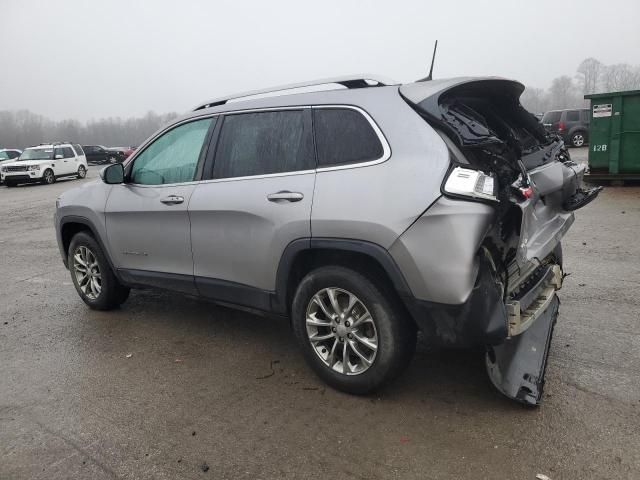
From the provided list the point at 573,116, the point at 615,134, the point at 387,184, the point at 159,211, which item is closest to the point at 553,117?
the point at 573,116

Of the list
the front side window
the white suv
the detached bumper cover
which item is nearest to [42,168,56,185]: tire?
the white suv

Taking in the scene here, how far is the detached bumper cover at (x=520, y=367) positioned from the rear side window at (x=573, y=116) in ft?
76.8

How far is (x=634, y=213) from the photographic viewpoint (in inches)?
351

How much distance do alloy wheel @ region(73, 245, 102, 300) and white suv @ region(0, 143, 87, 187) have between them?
21018 mm

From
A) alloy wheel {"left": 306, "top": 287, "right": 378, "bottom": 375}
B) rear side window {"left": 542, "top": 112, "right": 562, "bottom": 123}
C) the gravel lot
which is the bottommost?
the gravel lot

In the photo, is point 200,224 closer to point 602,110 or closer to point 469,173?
point 469,173

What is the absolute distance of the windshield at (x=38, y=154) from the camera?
965 inches

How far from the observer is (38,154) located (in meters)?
24.7

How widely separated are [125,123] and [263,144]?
379ft

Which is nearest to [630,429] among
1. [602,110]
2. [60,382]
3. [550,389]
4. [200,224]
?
[550,389]

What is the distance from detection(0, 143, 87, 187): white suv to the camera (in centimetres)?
2333

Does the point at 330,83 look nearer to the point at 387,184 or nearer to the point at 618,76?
the point at 387,184

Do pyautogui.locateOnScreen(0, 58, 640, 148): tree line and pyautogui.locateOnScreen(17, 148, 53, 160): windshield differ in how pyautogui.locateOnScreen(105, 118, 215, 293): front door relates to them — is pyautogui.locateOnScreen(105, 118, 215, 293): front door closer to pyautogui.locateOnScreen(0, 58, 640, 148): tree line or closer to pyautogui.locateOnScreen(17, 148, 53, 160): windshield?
pyautogui.locateOnScreen(17, 148, 53, 160): windshield

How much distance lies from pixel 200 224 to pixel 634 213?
26.0 feet
